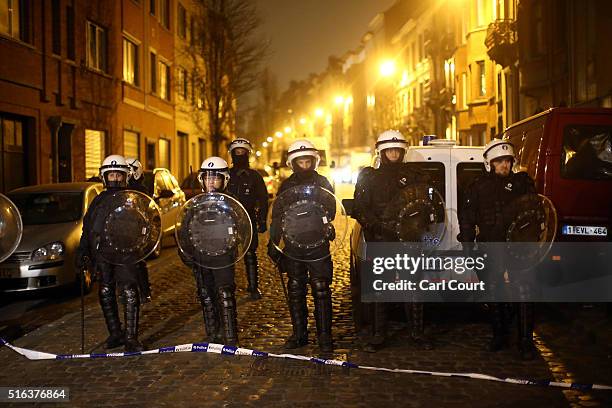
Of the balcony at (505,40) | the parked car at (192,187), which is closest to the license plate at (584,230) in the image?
the parked car at (192,187)

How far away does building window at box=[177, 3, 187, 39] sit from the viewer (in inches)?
1421

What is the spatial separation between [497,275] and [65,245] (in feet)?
20.1

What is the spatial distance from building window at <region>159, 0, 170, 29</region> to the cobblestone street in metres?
25.9

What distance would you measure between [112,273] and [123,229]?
45cm

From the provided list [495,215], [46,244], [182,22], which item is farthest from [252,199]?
[182,22]

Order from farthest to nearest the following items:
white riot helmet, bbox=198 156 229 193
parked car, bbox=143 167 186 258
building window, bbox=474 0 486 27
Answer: building window, bbox=474 0 486 27 → parked car, bbox=143 167 186 258 → white riot helmet, bbox=198 156 229 193

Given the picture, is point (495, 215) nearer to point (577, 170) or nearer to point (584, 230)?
point (584, 230)

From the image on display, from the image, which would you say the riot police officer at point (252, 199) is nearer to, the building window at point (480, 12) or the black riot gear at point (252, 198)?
the black riot gear at point (252, 198)

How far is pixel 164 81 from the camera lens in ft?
109

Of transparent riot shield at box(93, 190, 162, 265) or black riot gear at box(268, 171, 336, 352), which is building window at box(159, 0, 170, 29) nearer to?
transparent riot shield at box(93, 190, 162, 265)

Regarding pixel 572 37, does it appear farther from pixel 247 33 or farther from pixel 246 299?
pixel 247 33

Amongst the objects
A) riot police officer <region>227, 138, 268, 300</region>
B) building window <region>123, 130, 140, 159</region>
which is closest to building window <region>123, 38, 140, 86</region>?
building window <region>123, 130, 140, 159</region>

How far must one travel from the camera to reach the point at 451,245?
8.15 metres

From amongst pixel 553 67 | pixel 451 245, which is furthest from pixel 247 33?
pixel 451 245
